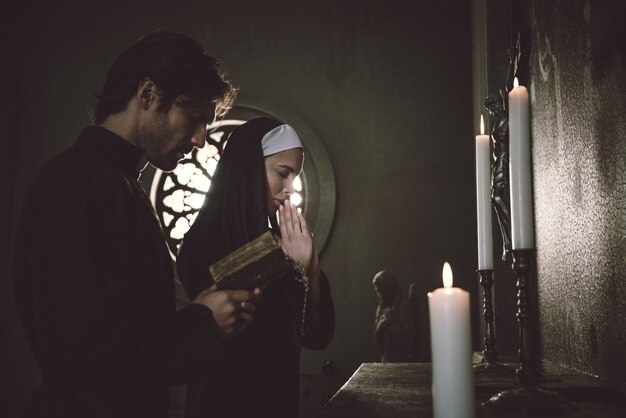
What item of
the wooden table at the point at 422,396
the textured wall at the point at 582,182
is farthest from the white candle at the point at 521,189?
the wooden table at the point at 422,396

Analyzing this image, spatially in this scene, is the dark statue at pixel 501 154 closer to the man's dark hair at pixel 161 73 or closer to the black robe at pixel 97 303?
the man's dark hair at pixel 161 73

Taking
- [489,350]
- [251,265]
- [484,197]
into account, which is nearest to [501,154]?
[484,197]

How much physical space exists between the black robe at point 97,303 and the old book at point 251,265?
11cm

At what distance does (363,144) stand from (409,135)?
54cm

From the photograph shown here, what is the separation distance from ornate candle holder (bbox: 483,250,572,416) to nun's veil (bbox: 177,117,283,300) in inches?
47.4

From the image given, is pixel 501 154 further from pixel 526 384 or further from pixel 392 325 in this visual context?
pixel 392 325

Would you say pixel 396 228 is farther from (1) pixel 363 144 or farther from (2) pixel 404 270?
(1) pixel 363 144

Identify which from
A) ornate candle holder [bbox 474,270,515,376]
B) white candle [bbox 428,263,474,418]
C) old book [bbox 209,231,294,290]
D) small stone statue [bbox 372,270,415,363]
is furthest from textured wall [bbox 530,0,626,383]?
small stone statue [bbox 372,270,415,363]

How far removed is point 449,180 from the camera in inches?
259

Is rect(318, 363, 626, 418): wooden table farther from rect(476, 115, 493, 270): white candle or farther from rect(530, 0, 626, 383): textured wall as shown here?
rect(476, 115, 493, 270): white candle

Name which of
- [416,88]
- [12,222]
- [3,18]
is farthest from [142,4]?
[416,88]

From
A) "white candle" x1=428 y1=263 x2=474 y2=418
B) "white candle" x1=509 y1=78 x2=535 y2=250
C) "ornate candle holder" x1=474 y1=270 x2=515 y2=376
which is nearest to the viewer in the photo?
"white candle" x1=428 y1=263 x2=474 y2=418

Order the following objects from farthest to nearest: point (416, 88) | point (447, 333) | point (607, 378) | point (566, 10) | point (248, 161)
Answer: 1. point (416, 88)
2. point (248, 161)
3. point (566, 10)
4. point (607, 378)
5. point (447, 333)

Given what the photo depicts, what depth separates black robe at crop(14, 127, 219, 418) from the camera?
1370mm
